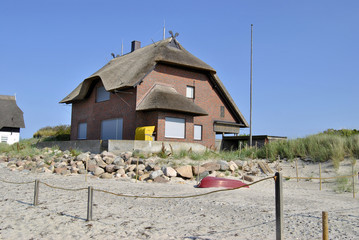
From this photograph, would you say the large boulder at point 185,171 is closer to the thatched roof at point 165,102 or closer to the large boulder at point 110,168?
the large boulder at point 110,168

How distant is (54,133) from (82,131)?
9.04 m

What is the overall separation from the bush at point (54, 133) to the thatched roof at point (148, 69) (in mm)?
4592

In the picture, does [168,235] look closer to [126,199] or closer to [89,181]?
[126,199]

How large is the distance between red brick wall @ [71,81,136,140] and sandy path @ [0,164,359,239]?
10499 mm

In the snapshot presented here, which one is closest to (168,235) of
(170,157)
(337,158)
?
(170,157)

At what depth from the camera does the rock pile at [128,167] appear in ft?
45.6

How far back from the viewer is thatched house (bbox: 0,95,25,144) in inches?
1521

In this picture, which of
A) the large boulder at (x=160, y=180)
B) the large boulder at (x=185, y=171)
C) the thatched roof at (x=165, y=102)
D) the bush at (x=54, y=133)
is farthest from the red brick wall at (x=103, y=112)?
the large boulder at (x=160, y=180)

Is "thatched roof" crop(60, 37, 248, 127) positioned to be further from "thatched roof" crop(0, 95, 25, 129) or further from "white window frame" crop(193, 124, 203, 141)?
"thatched roof" crop(0, 95, 25, 129)

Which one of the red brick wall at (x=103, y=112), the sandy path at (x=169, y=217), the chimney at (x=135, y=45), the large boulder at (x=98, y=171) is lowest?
the sandy path at (x=169, y=217)

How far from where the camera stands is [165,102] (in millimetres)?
19578

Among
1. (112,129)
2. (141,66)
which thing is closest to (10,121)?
(112,129)

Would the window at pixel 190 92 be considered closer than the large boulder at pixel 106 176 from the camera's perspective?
No

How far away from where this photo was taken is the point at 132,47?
93.8ft
